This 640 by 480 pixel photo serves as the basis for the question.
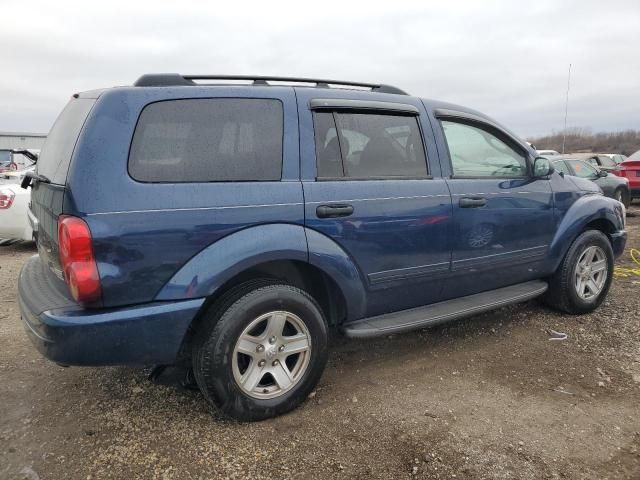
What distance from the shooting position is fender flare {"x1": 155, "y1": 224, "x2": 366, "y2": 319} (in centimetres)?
238

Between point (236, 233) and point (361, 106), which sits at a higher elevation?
point (361, 106)

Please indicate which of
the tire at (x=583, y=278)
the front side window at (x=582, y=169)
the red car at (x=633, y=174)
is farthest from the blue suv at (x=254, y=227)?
the red car at (x=633, y=174)

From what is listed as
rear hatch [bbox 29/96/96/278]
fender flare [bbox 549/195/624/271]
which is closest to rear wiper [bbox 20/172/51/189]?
rear hatch [bbox 29/96/96/278]

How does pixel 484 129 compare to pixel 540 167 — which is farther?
pixel 540 167

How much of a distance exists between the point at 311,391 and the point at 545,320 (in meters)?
2.43

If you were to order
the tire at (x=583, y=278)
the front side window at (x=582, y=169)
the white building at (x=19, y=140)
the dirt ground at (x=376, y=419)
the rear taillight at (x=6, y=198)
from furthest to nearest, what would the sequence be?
the white building at (x=19, y=140) < the front side window at (x=582, y=169) < the rear taillight at (x=6, y=198) < the tire at (x=583, y=278) < the dirt ground at (x=376, y=419)

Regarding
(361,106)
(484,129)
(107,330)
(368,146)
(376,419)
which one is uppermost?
(361,106)

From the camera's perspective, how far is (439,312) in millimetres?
3295

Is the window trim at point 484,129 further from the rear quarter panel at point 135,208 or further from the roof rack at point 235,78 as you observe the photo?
the rear quarter panel at point 135,208

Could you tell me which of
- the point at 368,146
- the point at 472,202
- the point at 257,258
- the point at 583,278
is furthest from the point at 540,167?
the point at 257,258

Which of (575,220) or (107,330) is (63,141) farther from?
(575,220)

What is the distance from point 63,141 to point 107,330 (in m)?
1.10

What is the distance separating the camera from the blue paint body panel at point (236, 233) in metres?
2.25

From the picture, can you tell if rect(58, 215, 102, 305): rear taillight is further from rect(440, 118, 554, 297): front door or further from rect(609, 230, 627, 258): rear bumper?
rect(609, 230, 627, 258): rear bumper
